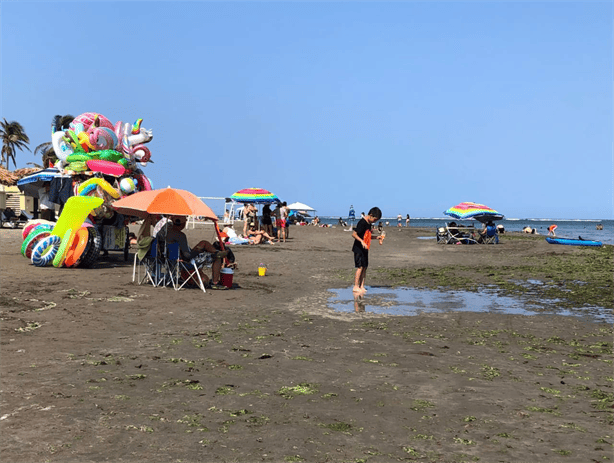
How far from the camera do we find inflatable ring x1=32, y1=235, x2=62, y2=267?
1673 centimetres

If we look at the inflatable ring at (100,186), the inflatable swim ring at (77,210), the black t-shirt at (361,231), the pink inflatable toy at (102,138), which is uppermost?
the pink inflatable toy at (102,138)

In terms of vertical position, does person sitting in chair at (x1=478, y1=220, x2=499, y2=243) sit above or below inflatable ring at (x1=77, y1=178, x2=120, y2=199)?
below

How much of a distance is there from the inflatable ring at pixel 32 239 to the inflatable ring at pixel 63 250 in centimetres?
100

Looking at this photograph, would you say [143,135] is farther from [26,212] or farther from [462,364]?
[26,212]

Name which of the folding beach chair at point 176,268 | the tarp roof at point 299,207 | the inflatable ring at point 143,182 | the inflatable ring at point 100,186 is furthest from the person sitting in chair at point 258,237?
the tarp roof at point 299,207

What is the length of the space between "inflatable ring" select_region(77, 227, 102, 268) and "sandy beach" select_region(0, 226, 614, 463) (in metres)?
4.13

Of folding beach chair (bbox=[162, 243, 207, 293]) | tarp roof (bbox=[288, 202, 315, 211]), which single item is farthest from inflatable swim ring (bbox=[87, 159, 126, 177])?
tarp roof (bbox=[288, 202, 315, 211])

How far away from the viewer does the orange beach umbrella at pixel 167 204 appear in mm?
13094

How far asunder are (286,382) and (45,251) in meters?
12.4

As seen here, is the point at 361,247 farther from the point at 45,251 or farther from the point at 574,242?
Result: the point at 574,242

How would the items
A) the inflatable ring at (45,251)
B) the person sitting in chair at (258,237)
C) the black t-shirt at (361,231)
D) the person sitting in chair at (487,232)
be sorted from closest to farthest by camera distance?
the black t-shirt at (361,231), the inflatable ring at (45,251), the person sitting in chair at (258,237), the person sitting in chair at (487,232)

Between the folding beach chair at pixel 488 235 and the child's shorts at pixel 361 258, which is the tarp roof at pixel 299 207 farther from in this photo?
the child's shorts at pixel 361 258

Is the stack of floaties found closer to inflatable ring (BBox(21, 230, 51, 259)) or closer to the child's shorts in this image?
inflatable ring (BBox(21, 230, 51, 259))

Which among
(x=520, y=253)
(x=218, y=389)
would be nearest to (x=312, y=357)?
(x=218, y=389)
